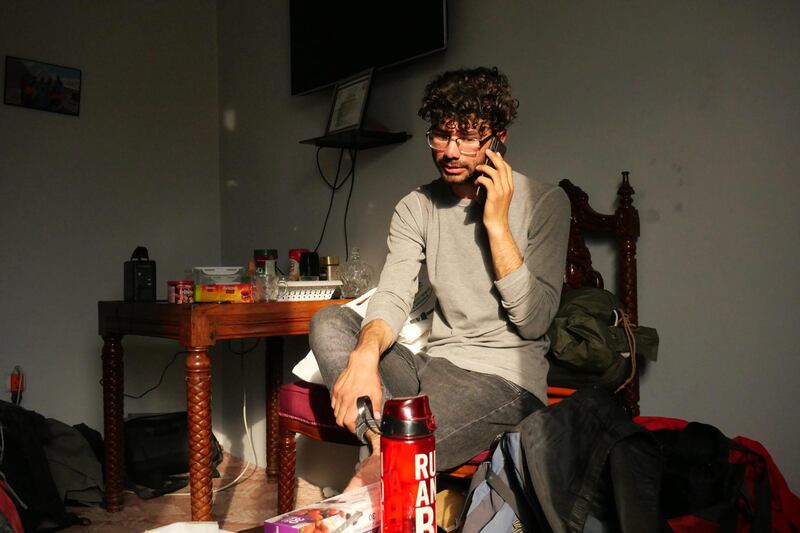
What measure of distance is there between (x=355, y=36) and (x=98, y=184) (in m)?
1.31

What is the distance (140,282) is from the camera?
2.21 m

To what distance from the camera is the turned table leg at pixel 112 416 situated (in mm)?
2254

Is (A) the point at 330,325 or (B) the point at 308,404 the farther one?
(B) the point at 308,404

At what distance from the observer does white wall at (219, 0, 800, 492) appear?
1.44 metres

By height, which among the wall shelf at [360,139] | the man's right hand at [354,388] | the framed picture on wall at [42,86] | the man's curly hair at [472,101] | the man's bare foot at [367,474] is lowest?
the man's bare foot at [367,474]

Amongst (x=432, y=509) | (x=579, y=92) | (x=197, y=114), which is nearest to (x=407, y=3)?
(x=579, y=92)

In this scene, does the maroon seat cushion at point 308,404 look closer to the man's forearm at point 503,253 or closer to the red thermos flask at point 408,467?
the man's forearm at point 503,253

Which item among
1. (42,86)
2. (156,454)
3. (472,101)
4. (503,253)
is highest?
(42,86)

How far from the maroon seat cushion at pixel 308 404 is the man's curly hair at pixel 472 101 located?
28.5 inches

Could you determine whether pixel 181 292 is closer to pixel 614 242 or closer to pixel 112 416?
pixel 112 416

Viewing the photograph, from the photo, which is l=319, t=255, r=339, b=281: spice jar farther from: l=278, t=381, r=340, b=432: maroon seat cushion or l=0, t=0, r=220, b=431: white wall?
l=0, t=0, r=220, b=431: white wall

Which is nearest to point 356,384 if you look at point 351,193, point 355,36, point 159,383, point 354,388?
point 354,388

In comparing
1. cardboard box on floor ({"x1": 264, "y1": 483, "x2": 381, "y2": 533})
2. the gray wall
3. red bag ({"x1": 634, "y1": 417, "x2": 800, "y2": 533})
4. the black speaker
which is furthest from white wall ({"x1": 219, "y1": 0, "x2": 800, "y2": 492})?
the black speaker

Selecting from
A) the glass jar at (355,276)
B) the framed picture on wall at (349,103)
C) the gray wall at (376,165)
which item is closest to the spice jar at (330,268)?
the glass jar at (355,276)
